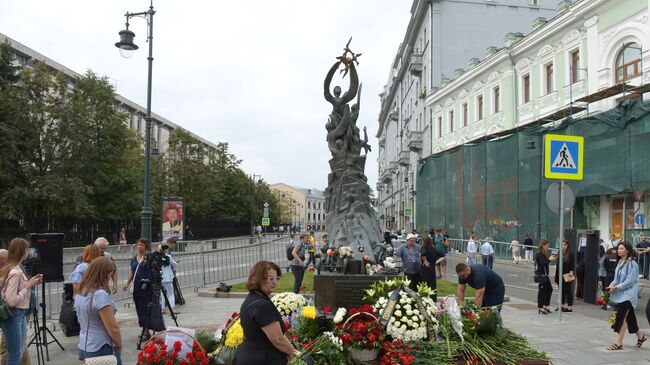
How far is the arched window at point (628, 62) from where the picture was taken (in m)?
22.5

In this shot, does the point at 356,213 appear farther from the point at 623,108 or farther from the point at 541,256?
the point at 623,108

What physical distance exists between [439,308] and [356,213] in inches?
361

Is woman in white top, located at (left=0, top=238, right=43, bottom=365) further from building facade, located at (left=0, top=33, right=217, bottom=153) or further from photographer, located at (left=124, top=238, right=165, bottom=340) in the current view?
building facade, located at (left=0, top=33, right=217, bottom=153)

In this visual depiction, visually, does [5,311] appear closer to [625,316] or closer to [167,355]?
[167,355]

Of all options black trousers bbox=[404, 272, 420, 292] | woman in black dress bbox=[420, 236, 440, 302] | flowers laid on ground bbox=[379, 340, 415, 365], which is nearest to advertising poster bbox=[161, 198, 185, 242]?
black trousers bbox=[404, 272, 420, 292]

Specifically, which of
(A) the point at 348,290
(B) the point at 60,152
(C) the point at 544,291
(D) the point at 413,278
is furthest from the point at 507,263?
(B) the point at 60,152

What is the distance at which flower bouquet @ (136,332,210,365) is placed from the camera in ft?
17.6

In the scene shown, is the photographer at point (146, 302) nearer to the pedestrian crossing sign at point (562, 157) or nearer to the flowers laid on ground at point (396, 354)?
the flowers laid on ground at point (396, 354)

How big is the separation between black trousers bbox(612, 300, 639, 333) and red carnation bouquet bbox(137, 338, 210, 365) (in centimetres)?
646

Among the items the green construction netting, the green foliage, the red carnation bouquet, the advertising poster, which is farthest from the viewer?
the green foliage

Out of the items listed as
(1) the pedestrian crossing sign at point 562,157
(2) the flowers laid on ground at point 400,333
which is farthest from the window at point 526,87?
(2) the flowers laid on ground at point 400,333

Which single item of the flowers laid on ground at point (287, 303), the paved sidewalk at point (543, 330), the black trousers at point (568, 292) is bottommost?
the paved sidewalk at point (543, 330)

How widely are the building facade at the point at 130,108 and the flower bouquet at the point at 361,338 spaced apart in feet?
130

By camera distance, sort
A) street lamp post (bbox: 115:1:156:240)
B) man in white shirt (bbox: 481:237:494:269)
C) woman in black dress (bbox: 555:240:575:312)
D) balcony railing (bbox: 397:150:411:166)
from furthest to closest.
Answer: balcony railing (bbox: 397:150:411:166) < man in white shirt (bbox: 481:237:494:269) < street lamp post (bbox: 115:1:156:240) < woman in black dress (bbox: 555:240:575:312)
